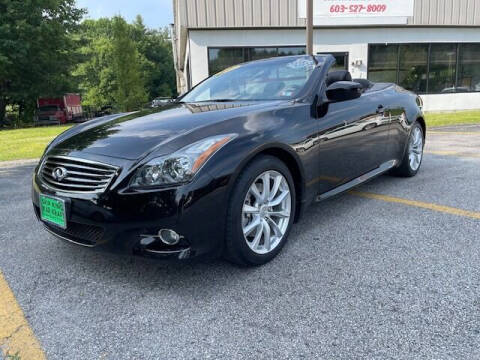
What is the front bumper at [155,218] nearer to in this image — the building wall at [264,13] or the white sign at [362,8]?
the building wall at [264,13]

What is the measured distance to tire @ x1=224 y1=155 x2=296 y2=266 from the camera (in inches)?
90.1

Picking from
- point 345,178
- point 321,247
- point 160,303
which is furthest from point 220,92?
point 160,303

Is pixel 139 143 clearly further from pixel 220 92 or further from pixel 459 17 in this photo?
pixel 459 17

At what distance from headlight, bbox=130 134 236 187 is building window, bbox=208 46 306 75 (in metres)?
11.7

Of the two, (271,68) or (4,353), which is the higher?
(271,68)

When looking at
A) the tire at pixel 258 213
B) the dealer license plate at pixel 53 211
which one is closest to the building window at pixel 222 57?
the tire at pixel 258 213

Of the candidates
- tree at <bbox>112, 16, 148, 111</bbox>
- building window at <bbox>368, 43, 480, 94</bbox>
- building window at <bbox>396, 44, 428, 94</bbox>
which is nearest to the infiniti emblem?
building window at <bbox>368, 43, 480, 94</bbox>

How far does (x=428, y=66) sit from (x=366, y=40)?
3.02 metres

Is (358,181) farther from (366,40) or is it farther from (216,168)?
(366,40)

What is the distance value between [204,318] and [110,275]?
82cm

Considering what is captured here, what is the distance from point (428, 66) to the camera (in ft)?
50.9

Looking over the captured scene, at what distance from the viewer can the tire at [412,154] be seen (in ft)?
15.1

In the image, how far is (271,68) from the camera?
3510 mm

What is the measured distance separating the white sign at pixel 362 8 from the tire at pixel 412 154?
34.7 feet
